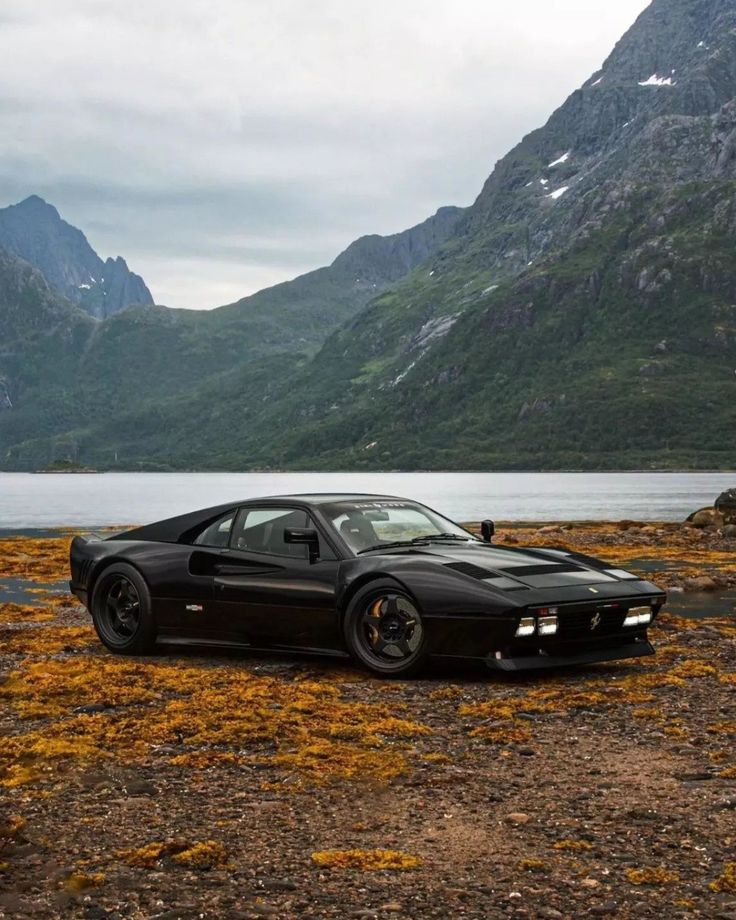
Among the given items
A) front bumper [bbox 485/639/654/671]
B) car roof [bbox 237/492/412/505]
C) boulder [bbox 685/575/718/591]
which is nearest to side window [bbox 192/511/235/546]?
car roof [bbox 237/492/412/505]

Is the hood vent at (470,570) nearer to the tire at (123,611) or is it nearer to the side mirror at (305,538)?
the side mirror at (305,538)

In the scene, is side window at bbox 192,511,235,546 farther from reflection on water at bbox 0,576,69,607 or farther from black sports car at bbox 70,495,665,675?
reflection on water at bbox 0,576,69,607

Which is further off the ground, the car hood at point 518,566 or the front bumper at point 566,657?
the car hood at point 518,566

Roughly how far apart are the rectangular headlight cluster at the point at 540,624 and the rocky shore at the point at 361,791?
1.66ft

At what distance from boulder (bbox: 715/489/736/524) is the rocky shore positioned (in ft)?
118

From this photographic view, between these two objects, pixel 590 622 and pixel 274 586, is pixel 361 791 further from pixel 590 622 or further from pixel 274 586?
pixel 274 586

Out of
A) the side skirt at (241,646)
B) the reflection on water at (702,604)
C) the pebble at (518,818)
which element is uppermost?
the side skirt at (241,646)

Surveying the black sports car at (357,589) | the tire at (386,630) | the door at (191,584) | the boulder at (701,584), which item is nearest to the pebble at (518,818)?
the black sports car at (357,589)

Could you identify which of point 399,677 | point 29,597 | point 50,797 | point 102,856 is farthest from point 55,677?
point 29,597

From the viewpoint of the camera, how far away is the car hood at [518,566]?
9930 millimetres

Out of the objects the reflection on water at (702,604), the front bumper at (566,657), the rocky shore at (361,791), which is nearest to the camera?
the rocky shore at (361,791)

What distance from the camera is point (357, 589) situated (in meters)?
10.2

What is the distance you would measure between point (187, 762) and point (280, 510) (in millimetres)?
4409

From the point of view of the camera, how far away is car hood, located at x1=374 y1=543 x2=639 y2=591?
993 cm
